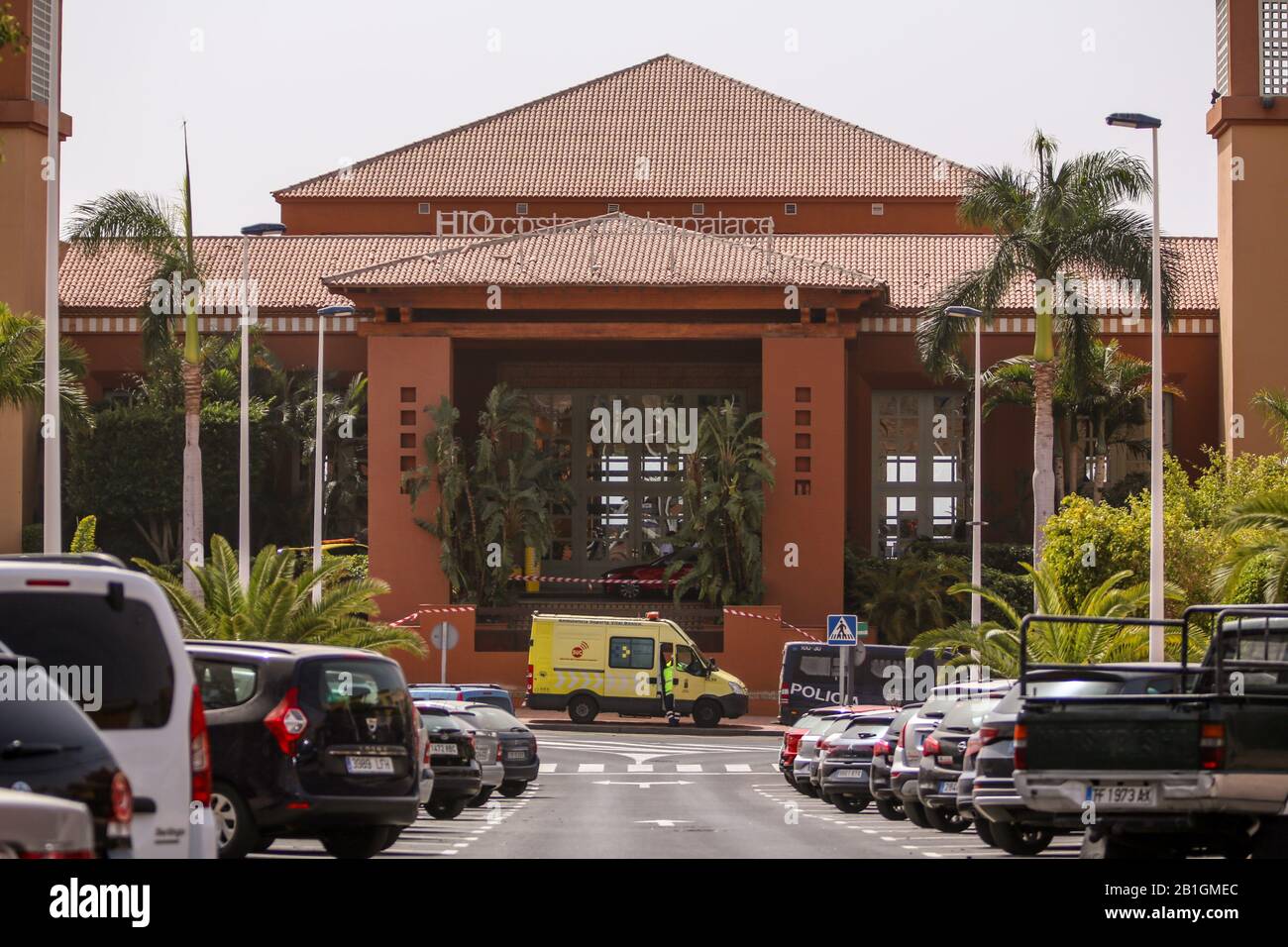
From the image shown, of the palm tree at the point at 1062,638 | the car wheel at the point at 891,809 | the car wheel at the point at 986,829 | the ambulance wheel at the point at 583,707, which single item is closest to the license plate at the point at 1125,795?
the car wheel at the point at 986,829

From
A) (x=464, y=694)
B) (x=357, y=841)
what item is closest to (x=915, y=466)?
(x=464, y=694)

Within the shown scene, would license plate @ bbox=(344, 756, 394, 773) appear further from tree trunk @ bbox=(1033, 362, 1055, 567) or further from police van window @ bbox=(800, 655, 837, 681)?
police van window @ bbox=(800, 655, 837, 681)

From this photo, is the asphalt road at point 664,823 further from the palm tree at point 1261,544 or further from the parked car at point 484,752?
the palm tree at point 1261,544

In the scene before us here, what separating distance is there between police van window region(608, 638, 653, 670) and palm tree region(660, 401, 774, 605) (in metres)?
6.65

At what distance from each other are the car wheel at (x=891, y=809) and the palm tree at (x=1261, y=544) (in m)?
5.09

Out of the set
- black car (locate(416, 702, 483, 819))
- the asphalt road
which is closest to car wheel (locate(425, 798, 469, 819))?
black car (locate(416, 702, 483, 819))

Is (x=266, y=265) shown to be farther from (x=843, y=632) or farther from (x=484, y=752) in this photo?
Result: (x=484, y=752)

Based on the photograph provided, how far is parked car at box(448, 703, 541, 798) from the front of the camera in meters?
26.4

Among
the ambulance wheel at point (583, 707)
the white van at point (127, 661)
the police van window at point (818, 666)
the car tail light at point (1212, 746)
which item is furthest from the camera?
the ambulance wheel at point (583, 707)

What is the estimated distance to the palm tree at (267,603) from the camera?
2645 cm

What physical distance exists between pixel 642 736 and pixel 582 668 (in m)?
2.51

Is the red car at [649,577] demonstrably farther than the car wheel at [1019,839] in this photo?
Yes
